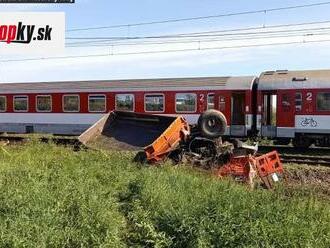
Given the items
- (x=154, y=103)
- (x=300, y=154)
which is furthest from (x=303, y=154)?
(x=154, y=103)

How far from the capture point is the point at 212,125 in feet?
54.1

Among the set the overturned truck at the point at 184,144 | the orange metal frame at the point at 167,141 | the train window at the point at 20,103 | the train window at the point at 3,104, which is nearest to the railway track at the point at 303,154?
the overturned truck at the point at 184,144

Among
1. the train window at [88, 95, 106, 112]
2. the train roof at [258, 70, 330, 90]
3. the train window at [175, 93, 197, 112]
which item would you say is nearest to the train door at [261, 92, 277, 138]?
the train roof at [258, 70, 330, 90]

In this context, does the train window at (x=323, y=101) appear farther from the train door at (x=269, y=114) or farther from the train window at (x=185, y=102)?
the train window at (x=185, y=102)

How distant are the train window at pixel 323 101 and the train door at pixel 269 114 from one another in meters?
1.87

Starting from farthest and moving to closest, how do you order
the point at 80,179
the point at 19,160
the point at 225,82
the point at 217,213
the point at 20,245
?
the point at 225,82 → the point at 19,160 → the point at 80,179 → the point at 217,213 → the point at 20,245

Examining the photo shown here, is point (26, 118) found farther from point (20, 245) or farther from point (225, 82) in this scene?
point (20, 245)

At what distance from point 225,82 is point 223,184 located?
15.5 m

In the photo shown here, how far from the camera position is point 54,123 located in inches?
1192

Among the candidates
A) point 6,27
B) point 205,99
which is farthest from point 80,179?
point 205,99

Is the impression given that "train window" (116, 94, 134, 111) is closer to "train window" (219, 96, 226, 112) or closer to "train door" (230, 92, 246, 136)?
"train window" (219, 96, 226, 112)

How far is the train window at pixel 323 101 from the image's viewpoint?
75.8 ft

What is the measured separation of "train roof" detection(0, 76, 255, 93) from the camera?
84.0ft

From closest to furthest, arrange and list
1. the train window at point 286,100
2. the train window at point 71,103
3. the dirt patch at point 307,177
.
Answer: the dirt patch at point 307,177, the train window at point 286,100, the train window at point 71,103
